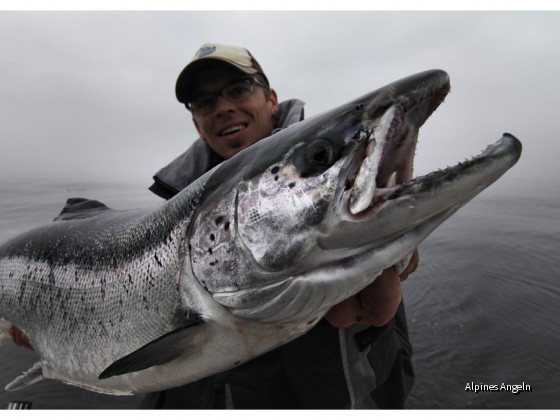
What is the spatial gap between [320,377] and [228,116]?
2.10 m

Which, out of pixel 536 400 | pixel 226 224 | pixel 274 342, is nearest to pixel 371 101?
pixel 226 224

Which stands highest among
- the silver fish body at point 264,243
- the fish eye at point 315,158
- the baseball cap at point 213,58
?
the baseball cap at point 213,58

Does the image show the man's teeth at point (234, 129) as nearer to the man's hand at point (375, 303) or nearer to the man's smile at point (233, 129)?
the man's smile at point (233, 129)

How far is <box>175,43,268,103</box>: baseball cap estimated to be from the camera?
262cm

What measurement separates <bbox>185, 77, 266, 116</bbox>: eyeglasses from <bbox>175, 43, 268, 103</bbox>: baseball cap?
0.09 m

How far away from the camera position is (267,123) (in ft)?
10.0

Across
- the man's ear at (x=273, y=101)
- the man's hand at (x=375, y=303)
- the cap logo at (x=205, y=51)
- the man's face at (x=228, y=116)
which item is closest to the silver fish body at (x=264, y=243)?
the man's hand at (x=375, y=303)

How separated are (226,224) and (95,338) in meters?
1.14

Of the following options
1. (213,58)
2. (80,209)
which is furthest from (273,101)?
(80,209)

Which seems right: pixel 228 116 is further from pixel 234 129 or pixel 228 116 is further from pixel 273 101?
pixel 273 101

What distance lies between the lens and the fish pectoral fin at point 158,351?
1.35 meters

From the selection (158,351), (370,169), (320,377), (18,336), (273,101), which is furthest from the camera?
(273,101)

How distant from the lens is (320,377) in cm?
210

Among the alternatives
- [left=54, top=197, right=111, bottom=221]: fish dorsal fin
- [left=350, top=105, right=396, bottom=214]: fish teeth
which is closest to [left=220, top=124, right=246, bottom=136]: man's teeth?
[left=54, top=197, right=111, bottom=221]: fish dorsal fin
